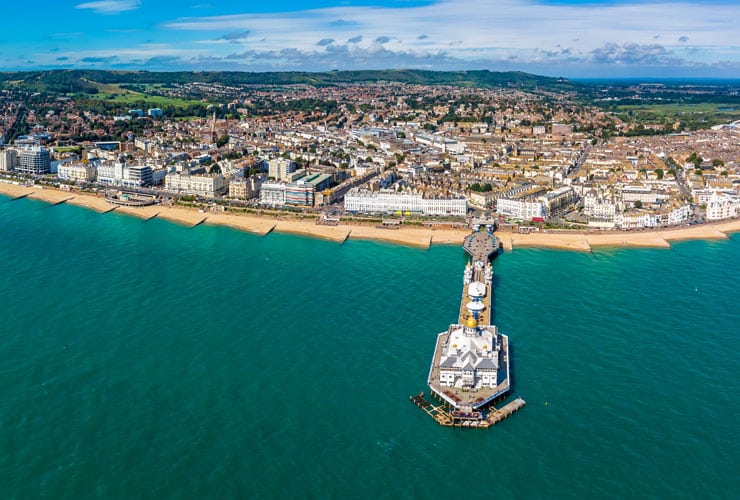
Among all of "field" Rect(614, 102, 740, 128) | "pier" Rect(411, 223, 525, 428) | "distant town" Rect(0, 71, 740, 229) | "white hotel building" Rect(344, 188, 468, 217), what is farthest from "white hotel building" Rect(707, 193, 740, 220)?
"field" Rect(614, 102, 740, 128)

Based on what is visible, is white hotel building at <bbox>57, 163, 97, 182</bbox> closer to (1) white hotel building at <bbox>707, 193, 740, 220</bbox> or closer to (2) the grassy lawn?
(1) white hotel building at <bbox>707, 193, 740, 220</bbox>

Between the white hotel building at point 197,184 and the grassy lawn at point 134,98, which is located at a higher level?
the grassy lawn at point 134,98

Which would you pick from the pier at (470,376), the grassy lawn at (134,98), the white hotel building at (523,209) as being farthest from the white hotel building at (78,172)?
the grassy lawn at (134,98)

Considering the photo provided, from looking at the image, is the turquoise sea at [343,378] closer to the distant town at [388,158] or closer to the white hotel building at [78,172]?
the distant town at [388,158]

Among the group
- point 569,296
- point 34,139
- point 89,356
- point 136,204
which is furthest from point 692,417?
point 34,139

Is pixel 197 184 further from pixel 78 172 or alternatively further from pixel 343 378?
pixel 343 378

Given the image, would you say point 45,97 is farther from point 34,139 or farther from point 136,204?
point 136,204
